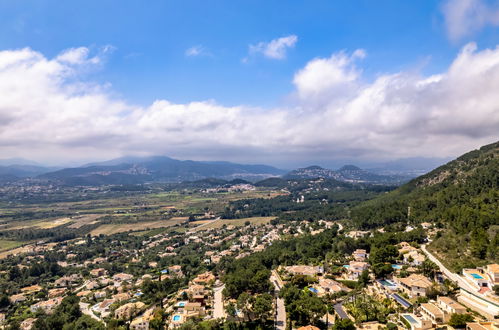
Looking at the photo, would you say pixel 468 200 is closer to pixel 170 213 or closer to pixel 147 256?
Answer: pixel 147 256

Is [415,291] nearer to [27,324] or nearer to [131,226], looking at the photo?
[27,324]

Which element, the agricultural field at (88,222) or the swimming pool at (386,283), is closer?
the swimming pool at (386,283)

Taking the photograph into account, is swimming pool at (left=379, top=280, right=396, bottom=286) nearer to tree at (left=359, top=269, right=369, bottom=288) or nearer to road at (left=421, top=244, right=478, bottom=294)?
tree at (left=359, top=269, right=369, bottom=288)

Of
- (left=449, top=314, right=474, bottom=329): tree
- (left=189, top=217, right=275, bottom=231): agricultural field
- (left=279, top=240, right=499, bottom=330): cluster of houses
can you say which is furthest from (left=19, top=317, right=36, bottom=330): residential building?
(left=189, top=217, right=275, bottom=231): agricultural field

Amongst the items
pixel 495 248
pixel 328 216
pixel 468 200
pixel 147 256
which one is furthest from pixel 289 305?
pixel 328 216

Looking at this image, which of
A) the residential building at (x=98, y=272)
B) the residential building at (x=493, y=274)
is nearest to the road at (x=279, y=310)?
the residential building at (x=493, y=274)

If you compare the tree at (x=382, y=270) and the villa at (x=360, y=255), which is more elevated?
the tree at (x=382, y=270)

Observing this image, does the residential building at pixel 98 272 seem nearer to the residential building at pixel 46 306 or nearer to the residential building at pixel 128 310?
the residential building at pixel 46 306
